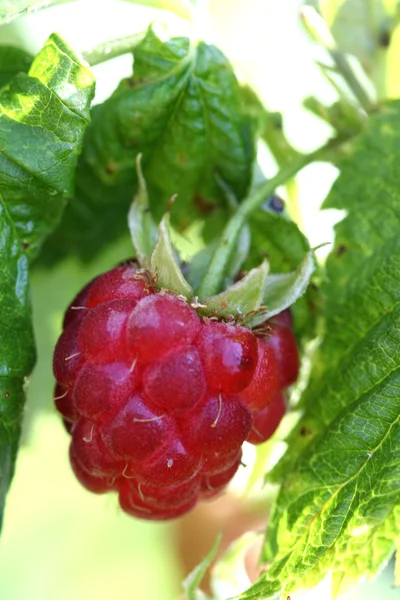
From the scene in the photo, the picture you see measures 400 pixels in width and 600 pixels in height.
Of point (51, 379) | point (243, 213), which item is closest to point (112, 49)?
point (243, 213)

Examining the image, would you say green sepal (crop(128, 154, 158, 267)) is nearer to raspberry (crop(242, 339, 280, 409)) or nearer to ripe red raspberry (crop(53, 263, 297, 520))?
ripe red raspberry (crop(53, 263, 297, 520))

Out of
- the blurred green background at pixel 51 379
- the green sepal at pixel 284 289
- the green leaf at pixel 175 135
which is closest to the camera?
the green sepal at pixel 284 289

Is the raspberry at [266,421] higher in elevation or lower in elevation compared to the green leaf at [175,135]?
lower

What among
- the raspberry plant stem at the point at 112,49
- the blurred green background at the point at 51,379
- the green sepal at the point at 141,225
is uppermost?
the raspberry plant stem at the point at 112,49

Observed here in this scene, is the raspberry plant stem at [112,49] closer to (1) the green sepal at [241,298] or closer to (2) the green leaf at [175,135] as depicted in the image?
(2) the green leaf at [175,135]

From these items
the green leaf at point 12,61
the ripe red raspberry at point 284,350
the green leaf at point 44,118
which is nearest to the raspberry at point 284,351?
the ripe red raspberry at point 284,350

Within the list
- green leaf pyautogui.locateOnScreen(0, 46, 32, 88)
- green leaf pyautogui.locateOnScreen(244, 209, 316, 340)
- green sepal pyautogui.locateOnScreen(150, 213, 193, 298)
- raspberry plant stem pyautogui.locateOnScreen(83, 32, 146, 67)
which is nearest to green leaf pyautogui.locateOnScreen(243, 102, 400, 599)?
green leaf pyautogui.locateOnScreen(244, 209, 316, 340)
